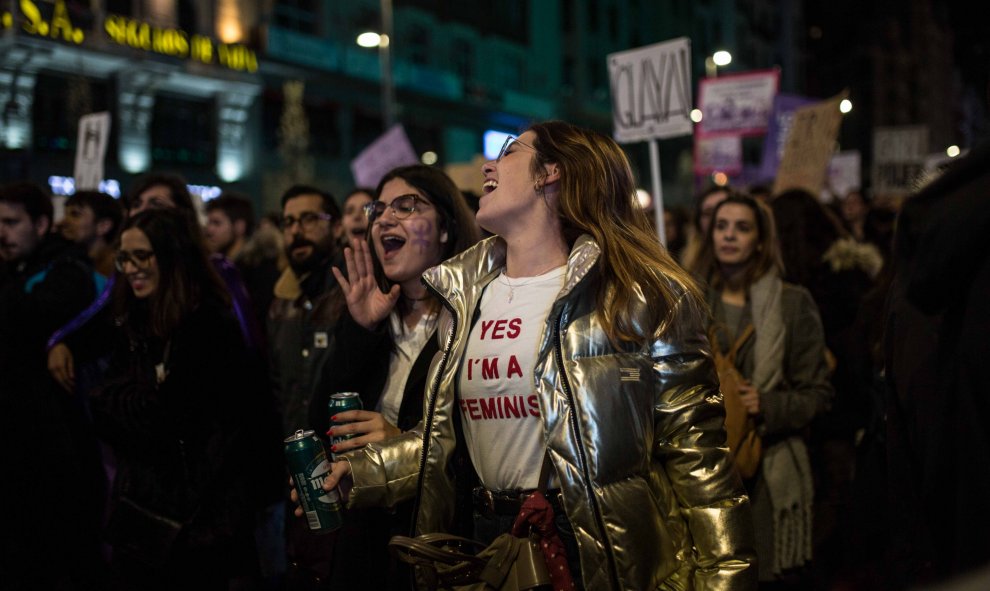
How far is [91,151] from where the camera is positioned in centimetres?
934

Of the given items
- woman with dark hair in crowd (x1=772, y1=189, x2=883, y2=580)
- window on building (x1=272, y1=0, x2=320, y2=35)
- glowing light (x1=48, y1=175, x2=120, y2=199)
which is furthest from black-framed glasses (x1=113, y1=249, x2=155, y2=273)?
window on building (x1=272, y1=0, x2=320, y2=35)

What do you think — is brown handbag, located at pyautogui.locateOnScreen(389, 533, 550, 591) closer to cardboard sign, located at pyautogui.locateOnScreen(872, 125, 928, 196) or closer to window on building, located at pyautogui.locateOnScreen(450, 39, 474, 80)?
cardboard sign, located at pyautogui.locateOnScreen(872, 125, 928, 196)

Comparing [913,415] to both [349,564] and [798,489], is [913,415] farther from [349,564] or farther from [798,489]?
[798,489]

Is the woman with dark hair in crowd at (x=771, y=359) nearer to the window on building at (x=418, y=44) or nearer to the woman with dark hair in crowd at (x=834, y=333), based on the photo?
the woman with dark hair in crowd at (x=834, y=333)

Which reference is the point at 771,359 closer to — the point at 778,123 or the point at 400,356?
the point at 400,356

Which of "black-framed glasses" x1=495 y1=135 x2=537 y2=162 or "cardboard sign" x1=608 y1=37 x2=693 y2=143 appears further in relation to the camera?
"cardboard sign" x1=608 y1=37 x2=693 y2=143

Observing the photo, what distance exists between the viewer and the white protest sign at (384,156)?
10.4 meters

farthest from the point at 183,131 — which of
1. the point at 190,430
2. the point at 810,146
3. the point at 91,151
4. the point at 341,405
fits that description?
the point at 341,405

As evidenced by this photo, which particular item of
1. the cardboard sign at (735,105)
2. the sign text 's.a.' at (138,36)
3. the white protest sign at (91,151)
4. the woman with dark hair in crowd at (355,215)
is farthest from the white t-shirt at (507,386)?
the sign text 's.a.' at (138,36)

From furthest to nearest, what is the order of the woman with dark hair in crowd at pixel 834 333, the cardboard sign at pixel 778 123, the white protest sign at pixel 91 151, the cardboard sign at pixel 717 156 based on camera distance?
the cardboard sign at pixel 717 156 < the cardboard sign at pixel 778 123 < the white protest sign at pixel 91 151 < the woman with dark hair in crowd at pixel 834 333

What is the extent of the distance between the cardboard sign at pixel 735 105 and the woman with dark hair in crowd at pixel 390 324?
33.9 ft

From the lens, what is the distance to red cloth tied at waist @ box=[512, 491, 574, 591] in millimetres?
2600

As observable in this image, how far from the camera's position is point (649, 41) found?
49.2 metres

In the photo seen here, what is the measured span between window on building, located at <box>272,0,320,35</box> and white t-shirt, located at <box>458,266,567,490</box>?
2983cm
